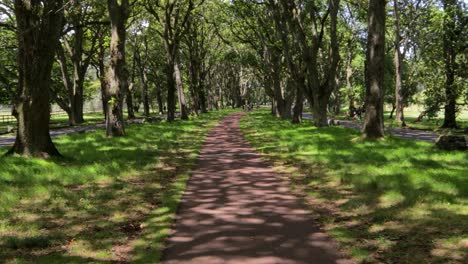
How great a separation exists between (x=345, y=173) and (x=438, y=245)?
425cm

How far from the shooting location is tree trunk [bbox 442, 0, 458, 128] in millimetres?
26656

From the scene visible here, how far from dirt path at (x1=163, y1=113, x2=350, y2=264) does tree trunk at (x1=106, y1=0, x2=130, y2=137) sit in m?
9.03

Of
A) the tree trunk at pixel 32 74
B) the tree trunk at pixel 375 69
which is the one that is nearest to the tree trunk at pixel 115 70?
the tree trunk at pixel 32 74

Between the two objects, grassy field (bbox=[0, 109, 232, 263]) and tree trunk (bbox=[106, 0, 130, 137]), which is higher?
tree trunk (bbox=[106, 0, 130, 137])

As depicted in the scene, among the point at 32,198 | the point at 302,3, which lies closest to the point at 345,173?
the point at 32,198

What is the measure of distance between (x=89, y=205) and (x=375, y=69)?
10974 millimetres

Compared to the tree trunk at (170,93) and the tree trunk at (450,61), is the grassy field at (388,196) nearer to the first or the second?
the tree trunk at (450,61)

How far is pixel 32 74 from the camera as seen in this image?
1095 cm

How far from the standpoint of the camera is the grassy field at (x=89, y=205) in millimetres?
5273

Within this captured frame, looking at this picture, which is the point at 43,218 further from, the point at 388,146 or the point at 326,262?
Answer: the point at 388,146

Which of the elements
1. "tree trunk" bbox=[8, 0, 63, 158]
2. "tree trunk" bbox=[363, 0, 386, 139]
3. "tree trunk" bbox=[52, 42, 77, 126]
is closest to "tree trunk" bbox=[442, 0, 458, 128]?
"tree trunk" bbox=[363, 0, 386, 139]

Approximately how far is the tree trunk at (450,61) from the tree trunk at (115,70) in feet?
70.0

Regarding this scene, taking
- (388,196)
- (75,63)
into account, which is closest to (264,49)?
(75,63)

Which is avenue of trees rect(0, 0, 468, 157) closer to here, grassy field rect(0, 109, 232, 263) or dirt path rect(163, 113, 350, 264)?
grassy field rect(0, 109, 232, 263)
